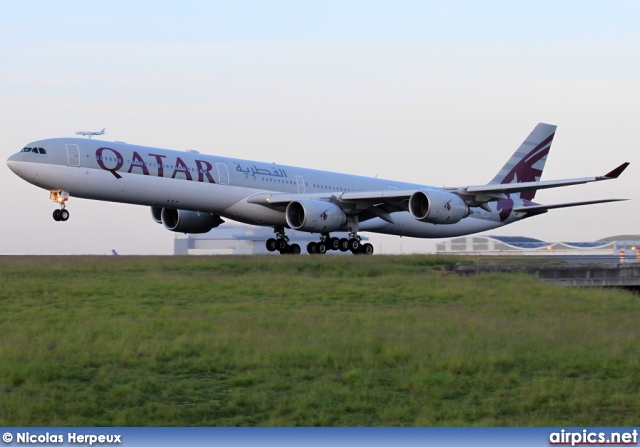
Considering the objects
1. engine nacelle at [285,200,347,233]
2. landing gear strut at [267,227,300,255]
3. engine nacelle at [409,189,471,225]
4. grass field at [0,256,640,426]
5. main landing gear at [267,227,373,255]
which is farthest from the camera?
landing gear strut at [267,227,300,255]

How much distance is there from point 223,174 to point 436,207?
8.45 m

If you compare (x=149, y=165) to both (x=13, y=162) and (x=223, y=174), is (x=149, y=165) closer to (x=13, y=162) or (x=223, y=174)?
(x=223, y=174)

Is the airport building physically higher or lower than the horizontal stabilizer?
lower

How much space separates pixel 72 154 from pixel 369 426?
74.7 feet

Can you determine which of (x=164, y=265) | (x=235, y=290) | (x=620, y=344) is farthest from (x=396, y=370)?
(x=164, y=265)

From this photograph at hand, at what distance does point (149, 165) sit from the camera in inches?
1300

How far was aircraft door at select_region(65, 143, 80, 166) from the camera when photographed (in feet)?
103

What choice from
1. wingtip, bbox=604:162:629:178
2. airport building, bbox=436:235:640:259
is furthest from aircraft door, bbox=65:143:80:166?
airport building, bbox=436:235:640:259

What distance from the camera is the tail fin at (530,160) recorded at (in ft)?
150

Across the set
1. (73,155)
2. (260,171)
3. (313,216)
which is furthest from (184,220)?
(73,155)

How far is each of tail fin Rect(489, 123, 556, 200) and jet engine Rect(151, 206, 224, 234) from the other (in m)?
15.5

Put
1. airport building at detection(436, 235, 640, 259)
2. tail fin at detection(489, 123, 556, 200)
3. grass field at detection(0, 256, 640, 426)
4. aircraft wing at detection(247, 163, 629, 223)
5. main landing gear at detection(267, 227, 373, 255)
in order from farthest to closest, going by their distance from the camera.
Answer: airport building at detection(436, 235, 640, 259) < tail fin at detection(489, 123, 556, 200) < main landing gear at detection(267, 227, 373, 255) < aircraft wing at detection(247, 163, 629, 223) < grass field at detection(0, 256, 640, 426)

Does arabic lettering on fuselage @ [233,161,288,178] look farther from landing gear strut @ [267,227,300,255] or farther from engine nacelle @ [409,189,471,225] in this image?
engine nacelle @ [409,189,471,225]

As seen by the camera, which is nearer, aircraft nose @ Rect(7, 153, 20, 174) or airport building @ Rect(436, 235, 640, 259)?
aircraft nose @ Rect(7, 153, 20, 174)
